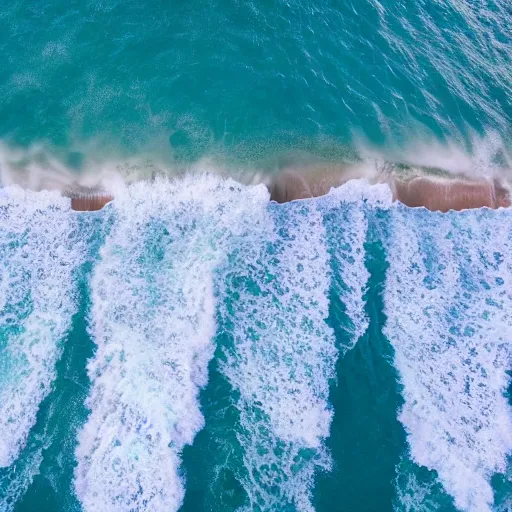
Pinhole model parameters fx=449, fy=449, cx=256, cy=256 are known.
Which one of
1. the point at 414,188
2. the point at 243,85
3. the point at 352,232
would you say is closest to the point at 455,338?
the point at 352,232

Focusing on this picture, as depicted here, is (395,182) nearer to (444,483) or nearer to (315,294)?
(315,294)

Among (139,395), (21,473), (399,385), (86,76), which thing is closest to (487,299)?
(399,385)

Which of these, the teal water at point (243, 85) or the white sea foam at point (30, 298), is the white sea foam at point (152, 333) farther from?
the teal water at point (243, 85)

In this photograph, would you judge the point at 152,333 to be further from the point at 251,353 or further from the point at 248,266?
the point at 248,266

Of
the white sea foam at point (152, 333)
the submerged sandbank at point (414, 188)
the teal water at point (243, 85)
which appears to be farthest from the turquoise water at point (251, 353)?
the teal water at point (243, 85)

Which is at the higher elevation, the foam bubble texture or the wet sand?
the wet sand

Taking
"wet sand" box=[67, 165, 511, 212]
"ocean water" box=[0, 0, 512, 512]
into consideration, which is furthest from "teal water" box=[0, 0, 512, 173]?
"wet sand" box=[67, 165, 511, 212]

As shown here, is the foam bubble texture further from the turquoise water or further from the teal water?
the teal water
